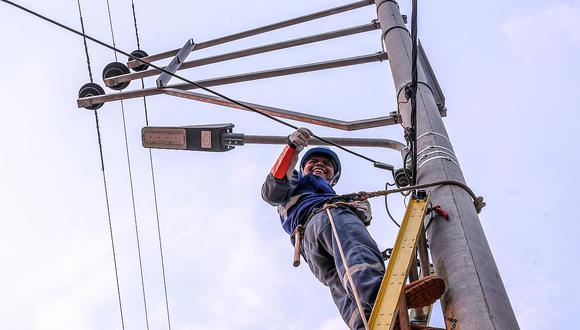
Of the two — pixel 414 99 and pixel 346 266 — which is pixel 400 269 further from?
pixel 414 99

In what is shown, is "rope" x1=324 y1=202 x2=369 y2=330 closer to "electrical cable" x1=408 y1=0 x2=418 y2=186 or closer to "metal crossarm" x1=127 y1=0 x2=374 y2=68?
"electrical cable" x1=408 y1=0 x2=418 y2=186

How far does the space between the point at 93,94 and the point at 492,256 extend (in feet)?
16.0

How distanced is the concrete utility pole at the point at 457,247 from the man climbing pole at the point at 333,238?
117 millimetres

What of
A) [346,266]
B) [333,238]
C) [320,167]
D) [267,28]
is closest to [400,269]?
[346,266]

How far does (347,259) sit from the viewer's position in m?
3.66

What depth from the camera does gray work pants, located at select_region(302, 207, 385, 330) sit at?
11.3ft

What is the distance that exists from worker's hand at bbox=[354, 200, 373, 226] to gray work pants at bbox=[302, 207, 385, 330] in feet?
0.56

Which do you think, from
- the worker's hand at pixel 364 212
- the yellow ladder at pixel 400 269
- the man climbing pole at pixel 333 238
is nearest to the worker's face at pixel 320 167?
the man climbing pole at pixel 333 238

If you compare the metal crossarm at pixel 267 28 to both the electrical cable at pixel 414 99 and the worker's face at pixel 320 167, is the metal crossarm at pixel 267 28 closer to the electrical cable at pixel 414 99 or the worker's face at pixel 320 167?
the worker's face at pixel 320 167

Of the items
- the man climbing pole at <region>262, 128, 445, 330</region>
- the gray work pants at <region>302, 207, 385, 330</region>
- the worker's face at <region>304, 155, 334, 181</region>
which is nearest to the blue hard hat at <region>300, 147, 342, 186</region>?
the worker's face at <region>304, 155, 334, 181</region>

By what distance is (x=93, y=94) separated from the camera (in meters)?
6.82

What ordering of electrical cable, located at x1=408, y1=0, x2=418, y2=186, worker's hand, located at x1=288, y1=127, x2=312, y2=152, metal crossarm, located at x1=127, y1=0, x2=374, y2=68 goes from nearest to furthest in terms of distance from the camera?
electrical cable, located at x1=408, y1=0, x2=418, y2=186
worker's hand, located at x1=288, y1=127, x2=312, y2=152
metal crossarm, located at x1=127, y1=0, x2=374, y2=68

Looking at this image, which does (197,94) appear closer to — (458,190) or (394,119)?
(394,119)

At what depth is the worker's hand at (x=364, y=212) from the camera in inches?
174
